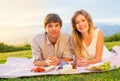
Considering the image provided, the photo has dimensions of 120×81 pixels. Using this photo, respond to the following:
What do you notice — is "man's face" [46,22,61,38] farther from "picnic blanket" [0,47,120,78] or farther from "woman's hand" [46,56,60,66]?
"picnic blanket" [0,47,120,78]

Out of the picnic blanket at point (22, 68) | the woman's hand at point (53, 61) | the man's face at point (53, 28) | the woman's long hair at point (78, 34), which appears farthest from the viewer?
the woman's long hair at point (78, 34)

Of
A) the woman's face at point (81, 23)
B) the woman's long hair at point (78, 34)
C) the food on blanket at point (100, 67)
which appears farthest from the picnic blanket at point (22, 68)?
the woman's face at point (81, 23)

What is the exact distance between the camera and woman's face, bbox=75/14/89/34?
6562 millimetres

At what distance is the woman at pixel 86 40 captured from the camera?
6594 mm

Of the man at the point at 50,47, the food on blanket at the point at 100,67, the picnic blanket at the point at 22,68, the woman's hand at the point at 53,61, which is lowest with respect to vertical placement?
the picnic blanket at the point at 22,68

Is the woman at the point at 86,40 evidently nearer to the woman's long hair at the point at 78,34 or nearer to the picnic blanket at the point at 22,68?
the woman's long hair at the point at 78,34

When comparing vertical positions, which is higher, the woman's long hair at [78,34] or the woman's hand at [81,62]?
the woman's long hair at [78,34]

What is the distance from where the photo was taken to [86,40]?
6988 mm

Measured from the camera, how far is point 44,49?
269 inches

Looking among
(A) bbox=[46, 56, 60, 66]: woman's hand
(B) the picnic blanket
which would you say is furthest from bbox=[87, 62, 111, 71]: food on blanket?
(A) bbox=[46, 56, 60, 66]: woman's hand

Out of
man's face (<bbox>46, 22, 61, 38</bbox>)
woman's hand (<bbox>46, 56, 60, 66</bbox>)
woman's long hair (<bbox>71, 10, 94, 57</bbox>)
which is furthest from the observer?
woman's long hair (<bbox>71, 10, 94, 57</bbox>)

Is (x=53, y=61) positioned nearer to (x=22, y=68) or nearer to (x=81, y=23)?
(x=22, y=68)

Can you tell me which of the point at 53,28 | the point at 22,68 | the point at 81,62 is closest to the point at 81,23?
the point at 53,28

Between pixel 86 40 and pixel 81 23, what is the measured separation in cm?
53
